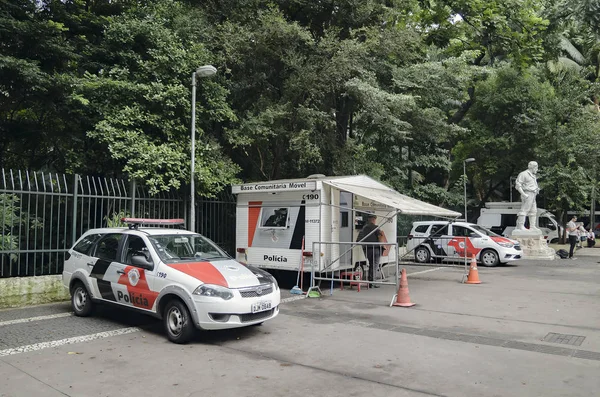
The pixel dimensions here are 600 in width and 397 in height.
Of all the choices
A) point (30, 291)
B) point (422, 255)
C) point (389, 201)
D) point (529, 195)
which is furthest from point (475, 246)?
point (30, 291)

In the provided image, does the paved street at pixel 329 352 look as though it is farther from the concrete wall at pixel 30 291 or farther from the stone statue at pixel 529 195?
the stone statue at pixel 529 195

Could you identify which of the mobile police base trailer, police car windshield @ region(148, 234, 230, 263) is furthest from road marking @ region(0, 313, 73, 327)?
the mobile police base trailer

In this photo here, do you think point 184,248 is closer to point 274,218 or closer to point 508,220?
point 274,218

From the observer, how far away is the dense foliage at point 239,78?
12.7 m

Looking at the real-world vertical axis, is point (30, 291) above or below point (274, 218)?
below

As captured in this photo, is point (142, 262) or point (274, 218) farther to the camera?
point (274, 218)

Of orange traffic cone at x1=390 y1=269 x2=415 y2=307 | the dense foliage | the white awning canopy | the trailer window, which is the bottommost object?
orange traffic cone at x1=390 y1=269 x2=415 y2=307

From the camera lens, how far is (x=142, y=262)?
7.70 metres

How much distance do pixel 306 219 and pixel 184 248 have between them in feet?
14.3

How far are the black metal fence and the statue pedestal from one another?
14264mm

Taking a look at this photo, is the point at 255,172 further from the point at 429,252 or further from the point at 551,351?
the point at 551,351

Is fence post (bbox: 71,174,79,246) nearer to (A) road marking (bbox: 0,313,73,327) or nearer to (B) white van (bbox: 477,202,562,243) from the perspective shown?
(A) road marking (bbox: 0,313,73,327)

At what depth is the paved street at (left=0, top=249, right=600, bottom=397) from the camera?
5.32 metres

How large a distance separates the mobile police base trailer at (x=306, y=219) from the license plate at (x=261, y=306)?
4021 millimetres
